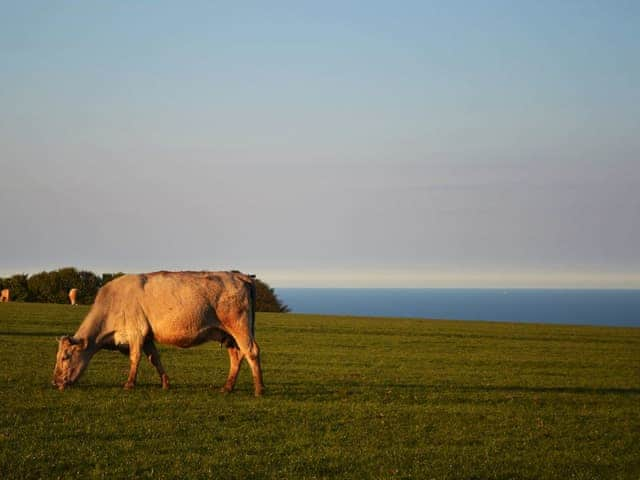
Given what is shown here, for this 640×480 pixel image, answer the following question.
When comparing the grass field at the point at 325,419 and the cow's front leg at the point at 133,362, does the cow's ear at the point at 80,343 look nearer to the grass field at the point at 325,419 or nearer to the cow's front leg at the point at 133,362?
the grass field at the point at 325,419

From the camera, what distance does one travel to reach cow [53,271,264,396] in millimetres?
19172

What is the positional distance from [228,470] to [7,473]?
307cm

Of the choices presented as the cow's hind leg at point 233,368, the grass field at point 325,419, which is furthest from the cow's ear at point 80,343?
the cow's hind leg at point 233,368

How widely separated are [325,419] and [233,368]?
4366 mm

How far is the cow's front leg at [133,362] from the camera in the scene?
19.1m

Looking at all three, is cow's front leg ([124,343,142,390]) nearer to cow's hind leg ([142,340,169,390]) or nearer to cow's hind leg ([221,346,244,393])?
cow's hind leg ([142,340,169,390])

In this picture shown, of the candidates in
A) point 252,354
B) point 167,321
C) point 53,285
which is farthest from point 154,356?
point 53,285

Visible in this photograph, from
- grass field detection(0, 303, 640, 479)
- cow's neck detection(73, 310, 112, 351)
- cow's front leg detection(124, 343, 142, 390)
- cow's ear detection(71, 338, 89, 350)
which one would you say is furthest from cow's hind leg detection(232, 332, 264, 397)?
cow's ear detection(71, 338, 89, 350)

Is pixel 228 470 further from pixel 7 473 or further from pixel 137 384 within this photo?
pixel 137 384

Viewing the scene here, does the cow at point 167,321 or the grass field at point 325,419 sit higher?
the cow at point 167,321

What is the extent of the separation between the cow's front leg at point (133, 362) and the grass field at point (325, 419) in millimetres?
341

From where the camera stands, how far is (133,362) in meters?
19.3

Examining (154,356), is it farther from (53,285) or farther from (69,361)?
(53,285)

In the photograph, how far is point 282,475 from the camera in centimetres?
1128
